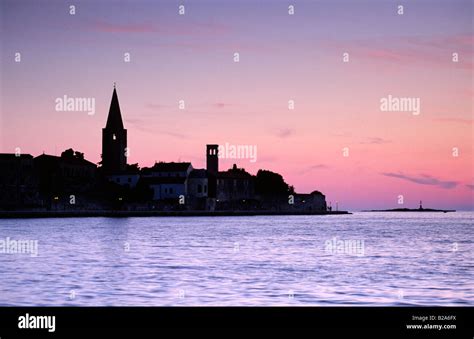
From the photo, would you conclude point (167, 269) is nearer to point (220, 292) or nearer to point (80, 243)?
point (220, 292)

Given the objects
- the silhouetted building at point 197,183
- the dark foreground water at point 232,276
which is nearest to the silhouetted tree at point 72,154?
the silhouetted building at point 197,183

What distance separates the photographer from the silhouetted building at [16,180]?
323ft

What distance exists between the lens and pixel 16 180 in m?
98.6

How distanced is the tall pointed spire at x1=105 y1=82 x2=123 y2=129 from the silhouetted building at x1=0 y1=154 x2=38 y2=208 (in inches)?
1018

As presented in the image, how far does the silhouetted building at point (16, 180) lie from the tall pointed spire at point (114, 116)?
84.9 ft

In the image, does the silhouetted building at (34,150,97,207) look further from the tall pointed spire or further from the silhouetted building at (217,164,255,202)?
the silhouetted building at (217,164,255,202)

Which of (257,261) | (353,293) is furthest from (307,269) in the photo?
(353,293)

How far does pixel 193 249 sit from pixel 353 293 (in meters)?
19.0

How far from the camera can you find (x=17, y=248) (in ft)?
123

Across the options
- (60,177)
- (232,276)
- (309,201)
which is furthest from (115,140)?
(232,276)

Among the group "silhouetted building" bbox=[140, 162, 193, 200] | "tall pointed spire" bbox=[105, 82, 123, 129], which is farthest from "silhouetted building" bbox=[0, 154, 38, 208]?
"tall pointed spire" bbox=[105, 82, 123, 129]

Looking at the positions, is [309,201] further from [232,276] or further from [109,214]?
[232,276]
